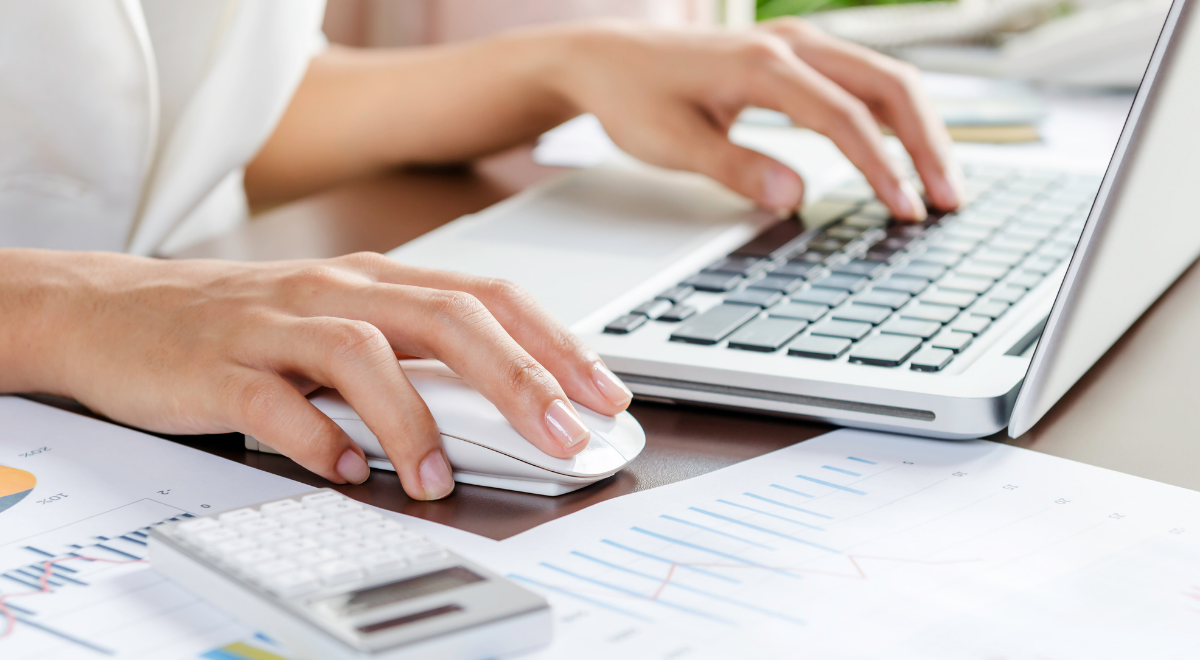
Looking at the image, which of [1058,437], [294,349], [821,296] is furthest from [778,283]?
[294,349]

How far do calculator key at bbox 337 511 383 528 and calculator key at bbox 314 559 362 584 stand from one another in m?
0.03

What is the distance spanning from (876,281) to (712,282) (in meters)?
0.10

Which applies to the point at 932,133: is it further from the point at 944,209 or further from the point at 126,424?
the point at 126,424

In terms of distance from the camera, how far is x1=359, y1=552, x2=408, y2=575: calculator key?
321 mm

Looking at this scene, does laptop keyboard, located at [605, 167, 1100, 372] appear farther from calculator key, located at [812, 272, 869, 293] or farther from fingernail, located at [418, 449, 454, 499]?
fingernail, located at [418, 449, 454, 499]

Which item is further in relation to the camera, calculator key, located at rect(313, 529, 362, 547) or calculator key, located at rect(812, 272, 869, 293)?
calculator key, located at rect(812, 272, 869, 293)

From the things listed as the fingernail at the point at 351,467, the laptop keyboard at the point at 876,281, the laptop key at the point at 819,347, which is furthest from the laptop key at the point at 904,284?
the fingernail at the point at 351,467

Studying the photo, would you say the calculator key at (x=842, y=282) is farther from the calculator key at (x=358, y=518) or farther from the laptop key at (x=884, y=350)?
the calculator key at (x=358, y=518)

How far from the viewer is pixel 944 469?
440 mm

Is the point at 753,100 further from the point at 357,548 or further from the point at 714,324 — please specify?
the point at 357,548

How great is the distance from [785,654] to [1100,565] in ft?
0.43

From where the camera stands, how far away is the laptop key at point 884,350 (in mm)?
479

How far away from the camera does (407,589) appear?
31 centimetres

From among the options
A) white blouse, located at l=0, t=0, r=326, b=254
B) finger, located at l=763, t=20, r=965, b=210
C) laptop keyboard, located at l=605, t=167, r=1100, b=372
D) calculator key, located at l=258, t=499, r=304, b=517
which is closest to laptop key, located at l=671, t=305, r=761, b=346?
laptop keyboard, located at l=605, t=167, r=1100, b=372
